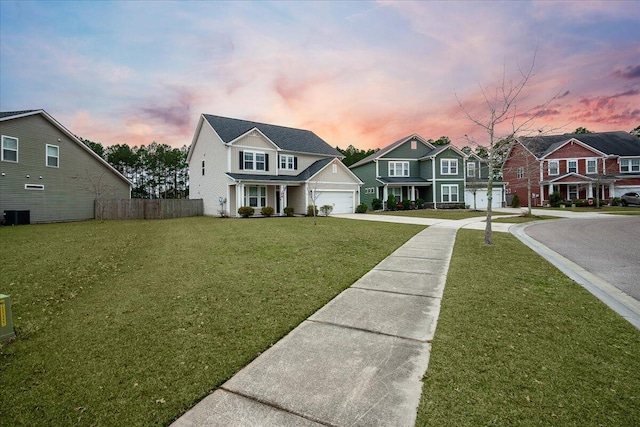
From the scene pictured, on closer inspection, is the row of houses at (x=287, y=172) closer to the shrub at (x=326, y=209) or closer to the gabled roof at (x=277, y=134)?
the gabled roof at (x=277, y=134)

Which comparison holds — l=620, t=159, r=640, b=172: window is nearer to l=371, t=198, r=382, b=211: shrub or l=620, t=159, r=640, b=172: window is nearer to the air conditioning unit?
l=371, t=198, r=382, b=211: shrub

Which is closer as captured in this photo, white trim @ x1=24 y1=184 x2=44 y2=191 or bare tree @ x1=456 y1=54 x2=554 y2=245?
bare tree @ x1=456 y1=54 x2=554 y2=245

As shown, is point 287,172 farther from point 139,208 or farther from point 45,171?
point 45,171

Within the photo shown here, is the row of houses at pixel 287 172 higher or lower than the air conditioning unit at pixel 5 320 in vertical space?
higher

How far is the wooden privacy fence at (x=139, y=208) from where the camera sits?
23078 mm

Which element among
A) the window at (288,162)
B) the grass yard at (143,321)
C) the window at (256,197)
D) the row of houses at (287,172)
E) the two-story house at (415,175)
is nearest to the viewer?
the grass yard at (143,321)

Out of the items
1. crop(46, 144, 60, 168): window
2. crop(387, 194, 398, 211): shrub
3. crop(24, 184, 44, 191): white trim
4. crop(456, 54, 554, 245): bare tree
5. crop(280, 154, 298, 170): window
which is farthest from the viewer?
crop(387, 194, 398, 211): shrub

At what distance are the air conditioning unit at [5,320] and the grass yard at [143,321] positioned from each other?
0.50ft

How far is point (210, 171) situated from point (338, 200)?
39.7ft

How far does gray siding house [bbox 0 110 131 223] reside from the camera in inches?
725

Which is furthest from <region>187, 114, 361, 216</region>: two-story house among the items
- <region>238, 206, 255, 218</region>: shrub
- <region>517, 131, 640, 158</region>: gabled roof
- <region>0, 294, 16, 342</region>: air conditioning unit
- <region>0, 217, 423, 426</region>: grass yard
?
<region>517, 131, 640, 158</region>: gabled roof

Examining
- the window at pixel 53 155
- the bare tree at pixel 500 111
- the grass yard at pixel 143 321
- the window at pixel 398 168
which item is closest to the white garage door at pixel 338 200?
the window at pixel 398 168

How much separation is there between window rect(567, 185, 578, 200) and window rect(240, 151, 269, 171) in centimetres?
3814

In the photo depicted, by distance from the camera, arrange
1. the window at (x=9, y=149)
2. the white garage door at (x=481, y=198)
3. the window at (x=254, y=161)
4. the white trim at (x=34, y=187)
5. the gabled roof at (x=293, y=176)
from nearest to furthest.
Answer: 1. the window at (x=9, y=149)
2. the white trim at (x=34, y=187)
3. the gabled roof at (x=293, y=176)
4. the window at (x=254, y=161)
5. the white garage door at (x=481, y=198)
